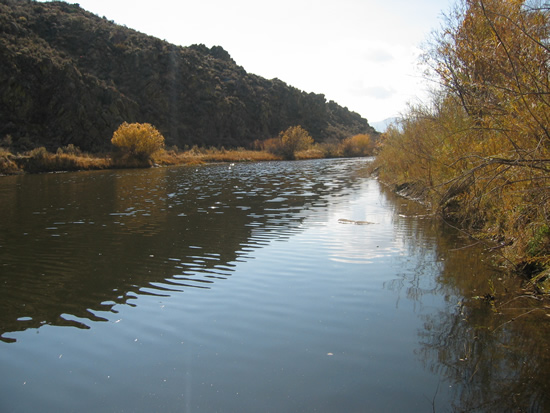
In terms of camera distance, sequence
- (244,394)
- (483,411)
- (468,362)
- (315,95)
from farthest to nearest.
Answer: (315,95)
(468,362)
(244,394)
(483,411)

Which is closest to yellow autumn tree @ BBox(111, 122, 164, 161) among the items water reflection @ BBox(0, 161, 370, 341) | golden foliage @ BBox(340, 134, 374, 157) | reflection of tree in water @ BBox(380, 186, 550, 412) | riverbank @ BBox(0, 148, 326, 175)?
riverbank @ BBox(0, 148, 326, 175)

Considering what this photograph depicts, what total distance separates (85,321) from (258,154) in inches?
2961

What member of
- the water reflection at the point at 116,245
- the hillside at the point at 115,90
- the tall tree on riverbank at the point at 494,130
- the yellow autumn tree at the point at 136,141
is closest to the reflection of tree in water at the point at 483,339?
the tall tree on riverbank at the point at 494,130

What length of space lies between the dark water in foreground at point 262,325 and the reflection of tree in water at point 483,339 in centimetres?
2

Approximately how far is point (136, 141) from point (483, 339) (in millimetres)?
53322

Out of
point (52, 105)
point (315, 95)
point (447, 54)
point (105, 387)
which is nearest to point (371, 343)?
point (105, 387)

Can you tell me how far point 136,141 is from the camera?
5447cm

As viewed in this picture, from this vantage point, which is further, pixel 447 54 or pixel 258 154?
pixel 258 154

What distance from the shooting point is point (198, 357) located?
18.2 feet

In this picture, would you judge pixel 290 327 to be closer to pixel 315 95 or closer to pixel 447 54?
pixel 447 54

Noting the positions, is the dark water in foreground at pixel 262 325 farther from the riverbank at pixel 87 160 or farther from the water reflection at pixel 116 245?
the riverbank at pixel 87 160

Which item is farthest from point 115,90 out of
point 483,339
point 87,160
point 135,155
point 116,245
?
point 483,339

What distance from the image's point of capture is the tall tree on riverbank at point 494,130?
6566 millimetres

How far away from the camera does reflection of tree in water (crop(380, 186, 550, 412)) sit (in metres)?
4.69
